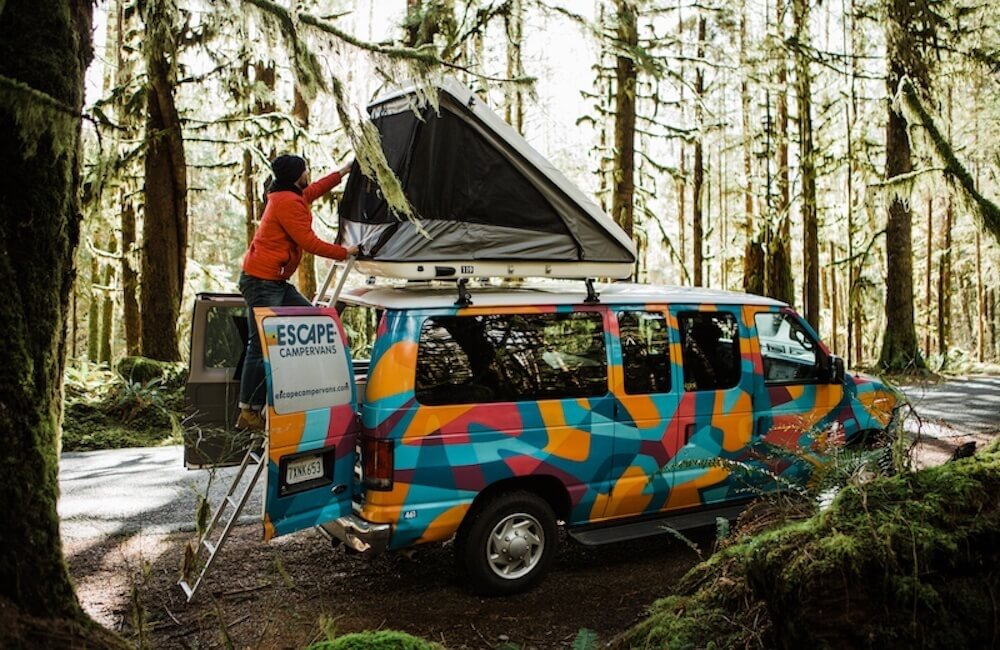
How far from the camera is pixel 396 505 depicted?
5059 mm

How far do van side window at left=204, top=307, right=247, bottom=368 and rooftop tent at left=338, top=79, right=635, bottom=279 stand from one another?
106 cm

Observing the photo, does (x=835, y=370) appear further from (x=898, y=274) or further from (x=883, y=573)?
(x=898, y=274)

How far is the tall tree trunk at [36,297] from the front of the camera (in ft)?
11.3

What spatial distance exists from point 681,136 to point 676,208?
17.9 m

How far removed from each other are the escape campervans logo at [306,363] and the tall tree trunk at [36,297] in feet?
3.79

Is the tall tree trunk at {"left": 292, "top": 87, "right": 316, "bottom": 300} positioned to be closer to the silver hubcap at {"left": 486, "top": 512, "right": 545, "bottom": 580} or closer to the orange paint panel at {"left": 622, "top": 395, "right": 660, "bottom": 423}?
the orange paint panel at {"left": 622, "top": 395, "right": 660, "bottom": 423}

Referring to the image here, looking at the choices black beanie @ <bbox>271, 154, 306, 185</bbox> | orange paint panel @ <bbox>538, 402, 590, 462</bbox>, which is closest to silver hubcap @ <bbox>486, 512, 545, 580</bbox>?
orange paint panel @ <bbox>538, 402, 590, 462</bbox>

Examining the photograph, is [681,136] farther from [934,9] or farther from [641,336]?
[641,336]

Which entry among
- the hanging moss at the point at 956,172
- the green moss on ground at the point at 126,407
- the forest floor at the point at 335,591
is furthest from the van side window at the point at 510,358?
the hanging moss at the point at 956,172

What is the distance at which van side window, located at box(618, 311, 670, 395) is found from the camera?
5.96m

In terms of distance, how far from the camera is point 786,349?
22.2 feet

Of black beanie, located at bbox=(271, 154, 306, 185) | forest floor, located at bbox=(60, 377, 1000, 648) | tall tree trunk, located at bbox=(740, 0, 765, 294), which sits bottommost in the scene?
forest floor, located at bbox=(60, 377, 1000, 648)

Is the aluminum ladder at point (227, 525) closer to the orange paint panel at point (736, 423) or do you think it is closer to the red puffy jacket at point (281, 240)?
the red puffy jacket at point (281, 240)

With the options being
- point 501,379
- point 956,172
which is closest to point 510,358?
point 501,379
